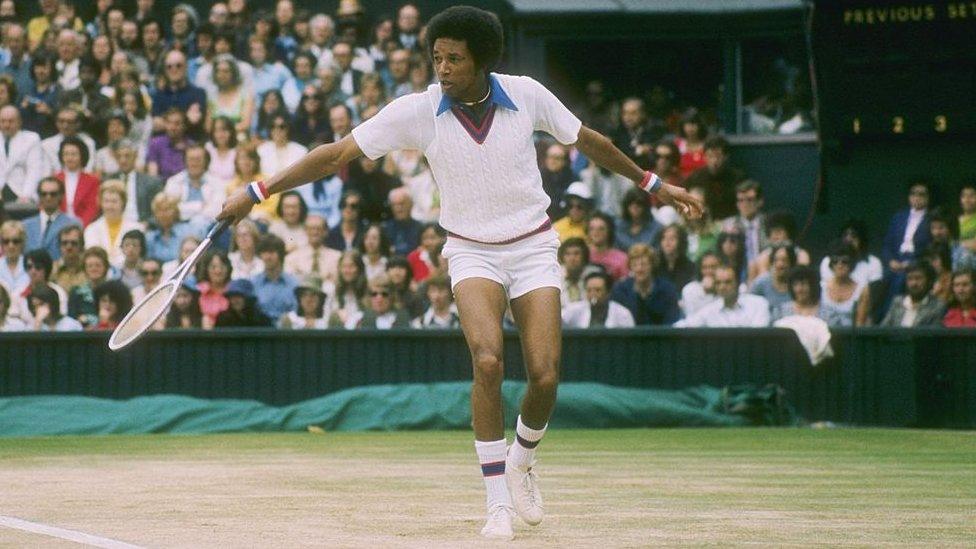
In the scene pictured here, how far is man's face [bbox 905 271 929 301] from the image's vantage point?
47.9 ft

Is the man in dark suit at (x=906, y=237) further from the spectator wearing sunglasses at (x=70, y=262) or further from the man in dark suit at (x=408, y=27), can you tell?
the spectator wearing sunglasses at (x=70, y=262)

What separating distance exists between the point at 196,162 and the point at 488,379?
1004 cm

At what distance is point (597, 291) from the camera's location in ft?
48.5

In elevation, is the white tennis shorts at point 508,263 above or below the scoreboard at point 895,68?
below

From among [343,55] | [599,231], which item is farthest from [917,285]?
[343,55]

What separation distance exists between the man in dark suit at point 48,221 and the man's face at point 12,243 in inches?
11.5

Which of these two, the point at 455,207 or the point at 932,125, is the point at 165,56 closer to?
the point at 932,125

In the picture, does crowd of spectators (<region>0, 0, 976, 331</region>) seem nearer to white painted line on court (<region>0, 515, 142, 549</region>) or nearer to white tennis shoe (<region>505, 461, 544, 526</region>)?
white tennis shoe (<region>505, 461, 544, 526</region>)

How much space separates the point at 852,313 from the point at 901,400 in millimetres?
845

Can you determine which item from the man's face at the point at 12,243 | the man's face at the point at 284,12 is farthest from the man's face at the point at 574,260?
the man's face at the point at 284,12

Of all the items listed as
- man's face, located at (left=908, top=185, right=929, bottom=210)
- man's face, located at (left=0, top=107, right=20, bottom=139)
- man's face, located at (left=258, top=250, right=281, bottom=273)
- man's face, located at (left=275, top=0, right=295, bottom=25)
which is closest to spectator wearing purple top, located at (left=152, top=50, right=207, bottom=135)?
man's face, located at (left=275, top=0, right=295, bottom=25)

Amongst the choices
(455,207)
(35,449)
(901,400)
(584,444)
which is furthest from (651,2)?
(455,207)

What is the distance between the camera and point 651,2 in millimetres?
19297

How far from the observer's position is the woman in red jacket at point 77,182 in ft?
54.0
